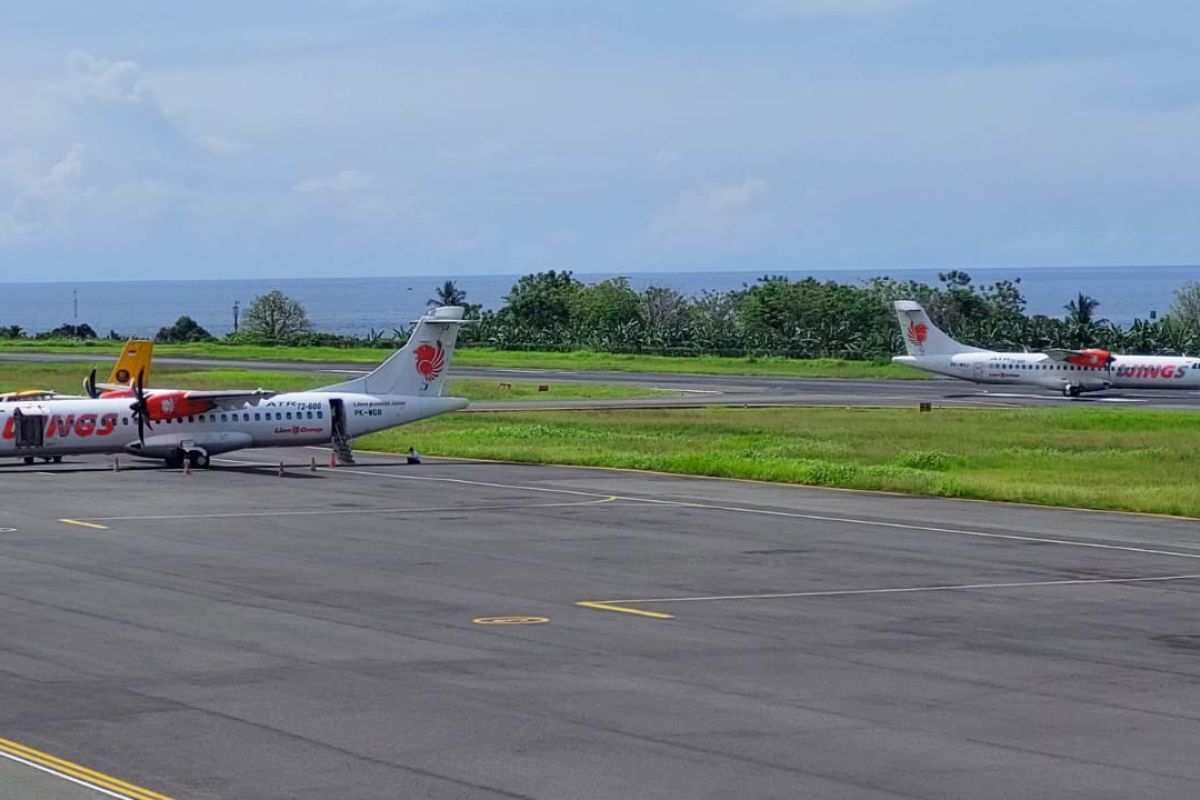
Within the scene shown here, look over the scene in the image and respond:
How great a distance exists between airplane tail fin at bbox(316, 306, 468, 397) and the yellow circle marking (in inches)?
1289

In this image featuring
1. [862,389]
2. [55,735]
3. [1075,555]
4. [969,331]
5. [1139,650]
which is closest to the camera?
[55,735]

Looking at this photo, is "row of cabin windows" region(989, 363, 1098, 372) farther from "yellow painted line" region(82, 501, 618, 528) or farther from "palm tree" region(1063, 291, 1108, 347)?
"yellow painted line" region(82, 501, 618, 528)

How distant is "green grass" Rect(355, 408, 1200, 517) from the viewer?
5331 centimetres

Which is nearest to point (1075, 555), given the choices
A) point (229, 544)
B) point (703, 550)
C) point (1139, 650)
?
point (703, 550)

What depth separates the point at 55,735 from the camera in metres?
20.2

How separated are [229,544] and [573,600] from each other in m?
10.7

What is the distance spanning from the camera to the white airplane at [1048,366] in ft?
338

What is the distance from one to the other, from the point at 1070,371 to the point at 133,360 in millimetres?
54151

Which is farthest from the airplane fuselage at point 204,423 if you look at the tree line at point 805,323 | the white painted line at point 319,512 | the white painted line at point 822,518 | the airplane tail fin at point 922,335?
the tree line at point 805,323

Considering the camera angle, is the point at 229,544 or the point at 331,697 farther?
the point at 229,544

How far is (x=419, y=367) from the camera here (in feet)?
206

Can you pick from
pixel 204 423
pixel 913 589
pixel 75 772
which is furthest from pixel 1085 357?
pixel 75 772

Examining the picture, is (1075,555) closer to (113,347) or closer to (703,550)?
(703,550)

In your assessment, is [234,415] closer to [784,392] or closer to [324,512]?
[324,512]
